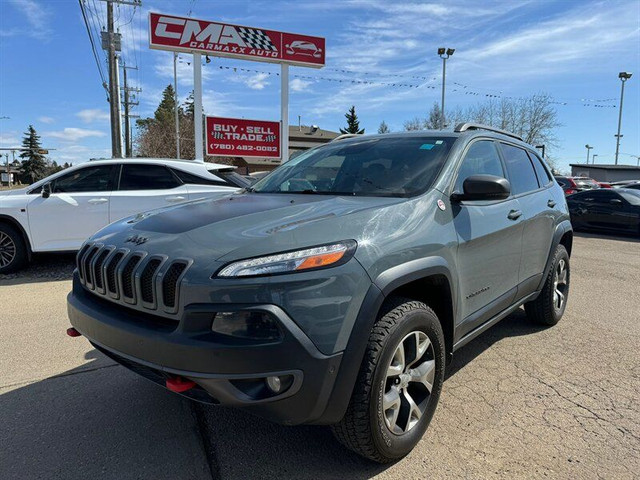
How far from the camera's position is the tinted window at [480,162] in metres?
3.02

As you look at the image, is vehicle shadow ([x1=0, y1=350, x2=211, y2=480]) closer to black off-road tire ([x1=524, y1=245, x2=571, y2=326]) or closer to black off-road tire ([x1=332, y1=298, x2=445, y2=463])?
black off-road tire ([x1=332, y1=298, x2=445, y2=463])

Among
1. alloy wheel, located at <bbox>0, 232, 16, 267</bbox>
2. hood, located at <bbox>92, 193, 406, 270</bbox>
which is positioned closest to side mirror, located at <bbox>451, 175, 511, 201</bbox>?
hood, located at <bbox>92, 193, 406, 270</bbox>

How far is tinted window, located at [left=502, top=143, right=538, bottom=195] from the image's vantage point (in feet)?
12.4

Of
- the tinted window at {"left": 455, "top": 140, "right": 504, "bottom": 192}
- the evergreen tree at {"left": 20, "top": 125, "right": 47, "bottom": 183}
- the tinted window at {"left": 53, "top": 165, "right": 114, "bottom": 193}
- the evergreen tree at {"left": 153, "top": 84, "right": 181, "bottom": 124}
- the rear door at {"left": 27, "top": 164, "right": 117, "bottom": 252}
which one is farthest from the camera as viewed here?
the evergreen tree at {"left": 20, "top": 125, "right": 47, "bottom": 183}

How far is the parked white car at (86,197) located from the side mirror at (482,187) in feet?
14.5

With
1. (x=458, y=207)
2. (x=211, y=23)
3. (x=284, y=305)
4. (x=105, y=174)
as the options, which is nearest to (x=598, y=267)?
(x=458, y=207)

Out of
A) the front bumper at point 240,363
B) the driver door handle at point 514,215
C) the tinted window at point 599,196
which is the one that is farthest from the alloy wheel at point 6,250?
the tinted window at point 599,196

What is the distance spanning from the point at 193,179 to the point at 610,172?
52787 mm

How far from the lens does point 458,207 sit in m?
2.80

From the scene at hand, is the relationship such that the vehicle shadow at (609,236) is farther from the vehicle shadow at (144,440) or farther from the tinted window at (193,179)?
the vehicle shadow at (144,440)

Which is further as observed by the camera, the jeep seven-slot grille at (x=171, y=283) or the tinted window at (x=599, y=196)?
the tinted window at (x=599, y=196)

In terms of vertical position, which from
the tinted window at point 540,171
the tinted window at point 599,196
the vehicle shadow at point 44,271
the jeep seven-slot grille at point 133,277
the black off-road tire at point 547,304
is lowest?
the vehicle shadow at point 44,271

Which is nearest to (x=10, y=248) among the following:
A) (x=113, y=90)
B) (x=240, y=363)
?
(x=240, y=363)

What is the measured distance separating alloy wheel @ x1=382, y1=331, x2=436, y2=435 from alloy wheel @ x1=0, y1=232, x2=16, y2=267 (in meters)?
6.40
